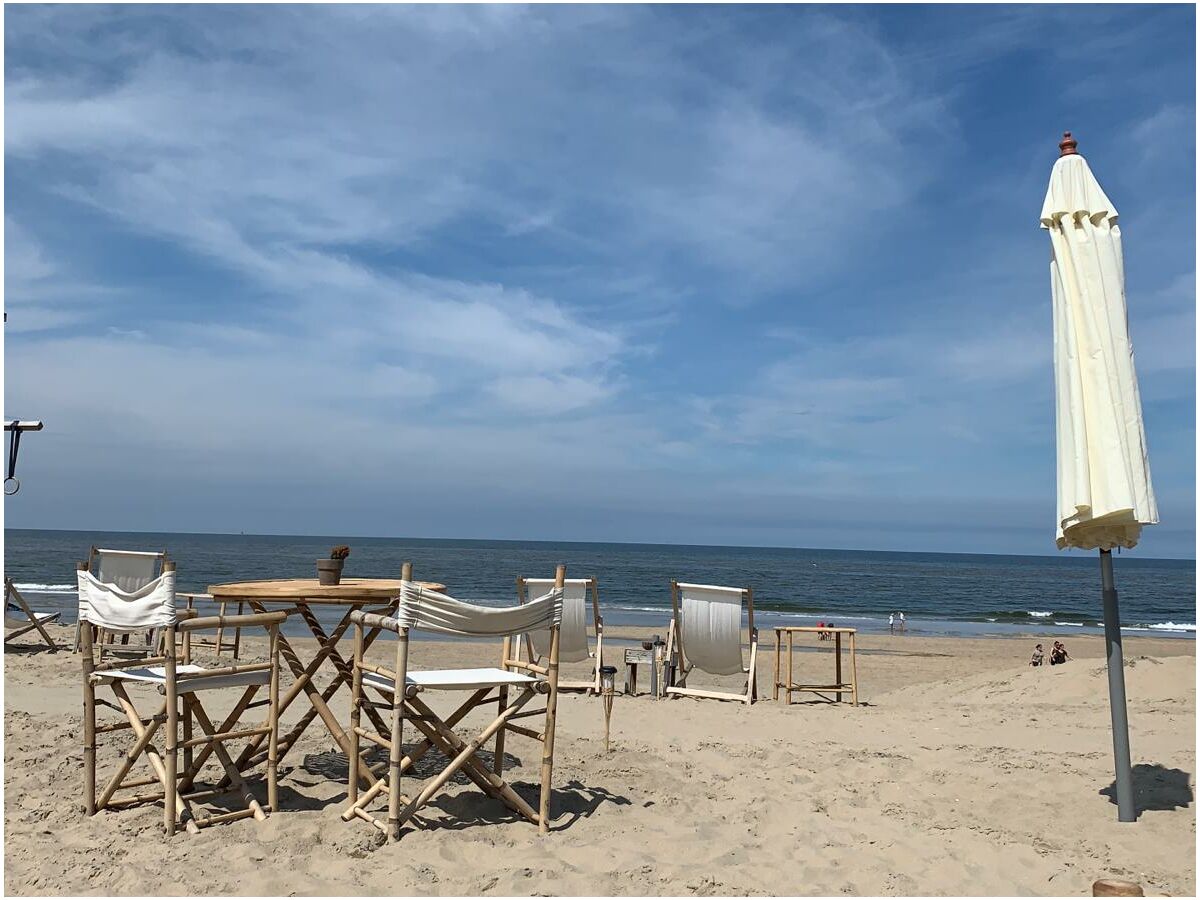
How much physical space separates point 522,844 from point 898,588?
46.7 metres

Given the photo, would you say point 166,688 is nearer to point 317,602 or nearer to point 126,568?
point 317,602

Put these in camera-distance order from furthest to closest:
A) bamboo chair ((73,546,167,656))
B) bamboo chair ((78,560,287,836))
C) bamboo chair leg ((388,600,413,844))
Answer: bamboo chair ((73,546,167,656)), bamboo chair ((78,560,287,836)), bamboo chair leg ((388,600,413,844))

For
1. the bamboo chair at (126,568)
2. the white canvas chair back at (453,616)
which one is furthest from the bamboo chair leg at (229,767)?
the bamboo chair at (126,568)

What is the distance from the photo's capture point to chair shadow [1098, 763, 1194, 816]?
4.37 m

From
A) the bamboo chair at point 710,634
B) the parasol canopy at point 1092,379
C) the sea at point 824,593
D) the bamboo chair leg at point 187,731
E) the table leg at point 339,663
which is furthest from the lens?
the sea at point 824,593

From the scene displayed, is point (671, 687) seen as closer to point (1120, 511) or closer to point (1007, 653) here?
point (1120, 511)

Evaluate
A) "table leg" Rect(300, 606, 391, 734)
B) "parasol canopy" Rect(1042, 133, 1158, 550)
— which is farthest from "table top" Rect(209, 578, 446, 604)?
"parasol canopy" Rect(1042, 133, 1158, 550)

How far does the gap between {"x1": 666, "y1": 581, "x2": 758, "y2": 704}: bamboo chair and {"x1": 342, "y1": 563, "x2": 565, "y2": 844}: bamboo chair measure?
4.35 m

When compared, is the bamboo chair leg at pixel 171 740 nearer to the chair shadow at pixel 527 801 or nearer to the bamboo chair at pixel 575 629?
the chair shadow at pixel 527 801

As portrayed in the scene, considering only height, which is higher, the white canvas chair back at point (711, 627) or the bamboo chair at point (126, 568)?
the bamboo chair at point (126, 568)

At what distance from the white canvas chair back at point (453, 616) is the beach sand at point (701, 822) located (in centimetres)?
87

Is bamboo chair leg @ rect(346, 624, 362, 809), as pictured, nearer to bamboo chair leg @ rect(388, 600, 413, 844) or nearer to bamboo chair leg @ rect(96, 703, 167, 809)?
bamboo chair leg @ rect(388, 600, 413, 844)

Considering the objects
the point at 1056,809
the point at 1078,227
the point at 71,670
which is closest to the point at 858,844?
the point at 1056,809

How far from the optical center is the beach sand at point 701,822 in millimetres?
3379
